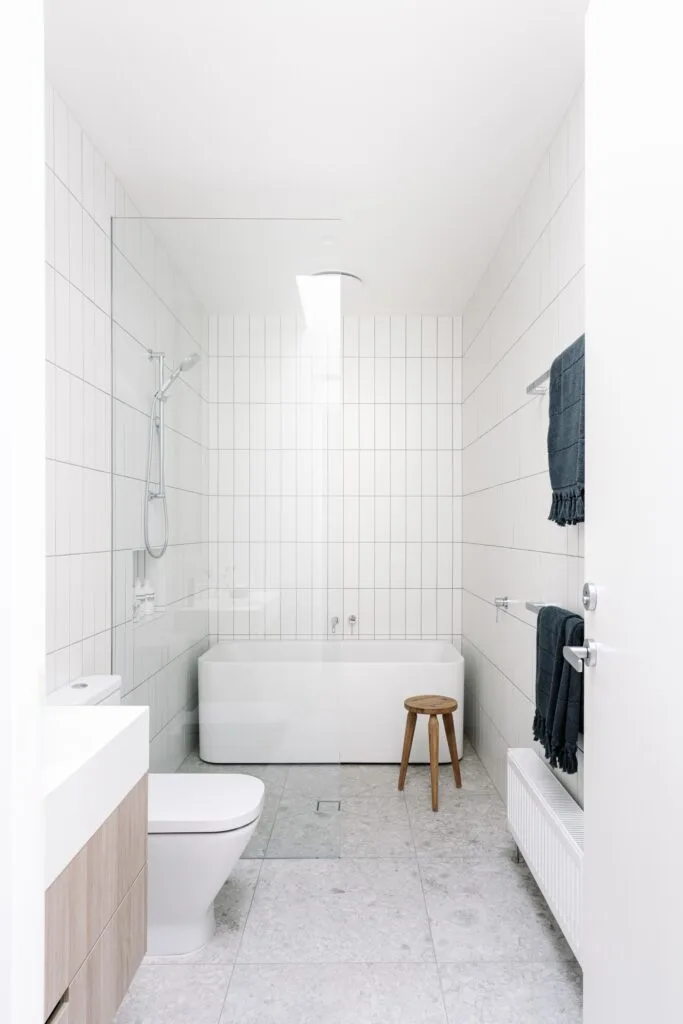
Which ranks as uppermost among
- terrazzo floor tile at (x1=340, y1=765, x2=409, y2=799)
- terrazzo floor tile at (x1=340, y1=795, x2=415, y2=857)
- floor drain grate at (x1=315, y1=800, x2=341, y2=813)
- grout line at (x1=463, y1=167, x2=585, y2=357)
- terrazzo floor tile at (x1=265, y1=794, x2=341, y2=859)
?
grout line at (x1=463, y1=167, x2=585, y2=357)

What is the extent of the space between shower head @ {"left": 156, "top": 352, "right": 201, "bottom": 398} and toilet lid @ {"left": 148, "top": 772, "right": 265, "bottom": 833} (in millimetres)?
1365

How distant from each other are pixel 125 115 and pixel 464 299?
2.28 m

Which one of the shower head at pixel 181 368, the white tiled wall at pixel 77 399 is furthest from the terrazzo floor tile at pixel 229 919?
the shower head at pixel 181 368

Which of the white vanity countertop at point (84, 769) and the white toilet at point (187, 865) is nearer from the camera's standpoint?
the white vanity countertop at point (84, 769)

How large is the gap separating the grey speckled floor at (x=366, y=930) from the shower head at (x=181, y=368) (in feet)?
4.50

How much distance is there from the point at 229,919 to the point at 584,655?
154cm

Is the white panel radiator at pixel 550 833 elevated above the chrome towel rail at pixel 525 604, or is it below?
below

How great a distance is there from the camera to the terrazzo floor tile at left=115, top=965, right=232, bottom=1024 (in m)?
1.76

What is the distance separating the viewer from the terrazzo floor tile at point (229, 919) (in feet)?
6.59

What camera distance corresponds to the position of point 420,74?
2.04 meters

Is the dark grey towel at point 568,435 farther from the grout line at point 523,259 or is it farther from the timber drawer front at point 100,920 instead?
the timber drawer front at point 100,920

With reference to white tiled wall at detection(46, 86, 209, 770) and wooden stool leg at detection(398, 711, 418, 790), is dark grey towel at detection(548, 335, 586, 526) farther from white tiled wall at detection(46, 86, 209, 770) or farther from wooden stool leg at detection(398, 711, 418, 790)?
wooden stool leg at detection(398, 711, 418, 790)

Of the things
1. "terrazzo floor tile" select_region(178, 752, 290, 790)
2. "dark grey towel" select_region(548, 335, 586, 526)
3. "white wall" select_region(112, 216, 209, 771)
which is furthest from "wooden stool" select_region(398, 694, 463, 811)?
"dark grey towel" select_region(548, 335, 586, 526)

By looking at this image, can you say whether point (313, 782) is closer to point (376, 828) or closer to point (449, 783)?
point (376, 828)
